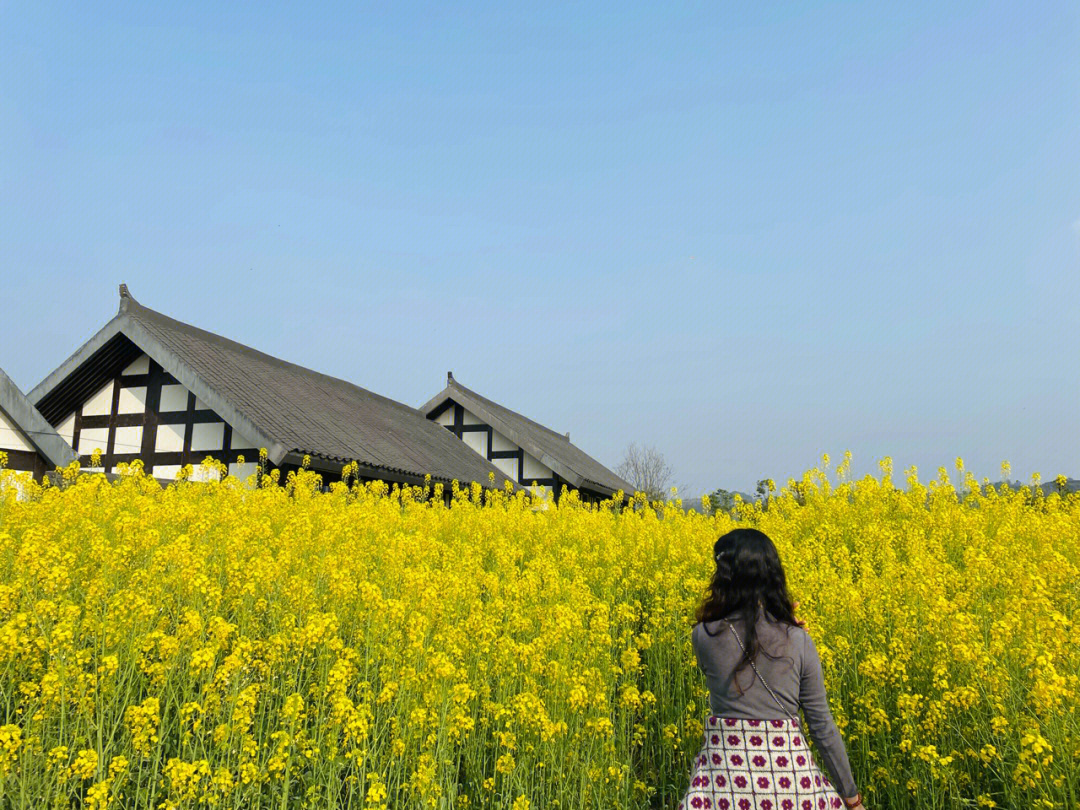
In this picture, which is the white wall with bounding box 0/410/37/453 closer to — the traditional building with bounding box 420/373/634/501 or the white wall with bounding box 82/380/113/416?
the white wall with bounding box 82/380/113/416

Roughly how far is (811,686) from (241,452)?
10550 millimetres

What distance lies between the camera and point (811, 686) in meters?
2.75

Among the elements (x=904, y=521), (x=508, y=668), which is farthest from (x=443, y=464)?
(x=508, y=668)

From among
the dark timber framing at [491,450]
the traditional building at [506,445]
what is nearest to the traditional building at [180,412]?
the traditional building at [506,445]

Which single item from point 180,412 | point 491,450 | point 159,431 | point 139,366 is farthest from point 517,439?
point 139,366

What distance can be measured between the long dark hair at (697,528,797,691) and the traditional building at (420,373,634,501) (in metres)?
15.9

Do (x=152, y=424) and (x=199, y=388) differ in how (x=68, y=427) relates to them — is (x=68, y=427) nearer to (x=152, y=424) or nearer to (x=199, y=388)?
(x=152, y=424)

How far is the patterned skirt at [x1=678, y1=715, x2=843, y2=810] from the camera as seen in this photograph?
2633 mm

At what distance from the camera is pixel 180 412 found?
39.9 feet

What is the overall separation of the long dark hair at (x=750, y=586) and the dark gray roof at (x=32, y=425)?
1080 cm

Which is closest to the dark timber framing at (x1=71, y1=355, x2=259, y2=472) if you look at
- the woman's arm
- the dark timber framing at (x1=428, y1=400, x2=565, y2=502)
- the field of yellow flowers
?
the field of yellow flowers

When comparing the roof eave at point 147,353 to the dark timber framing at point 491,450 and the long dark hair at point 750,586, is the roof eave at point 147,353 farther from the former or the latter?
the dark timber framing at point 491,450

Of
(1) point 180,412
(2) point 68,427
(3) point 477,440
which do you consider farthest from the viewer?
(3) point 477,440

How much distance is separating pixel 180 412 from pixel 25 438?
2.18 metres
